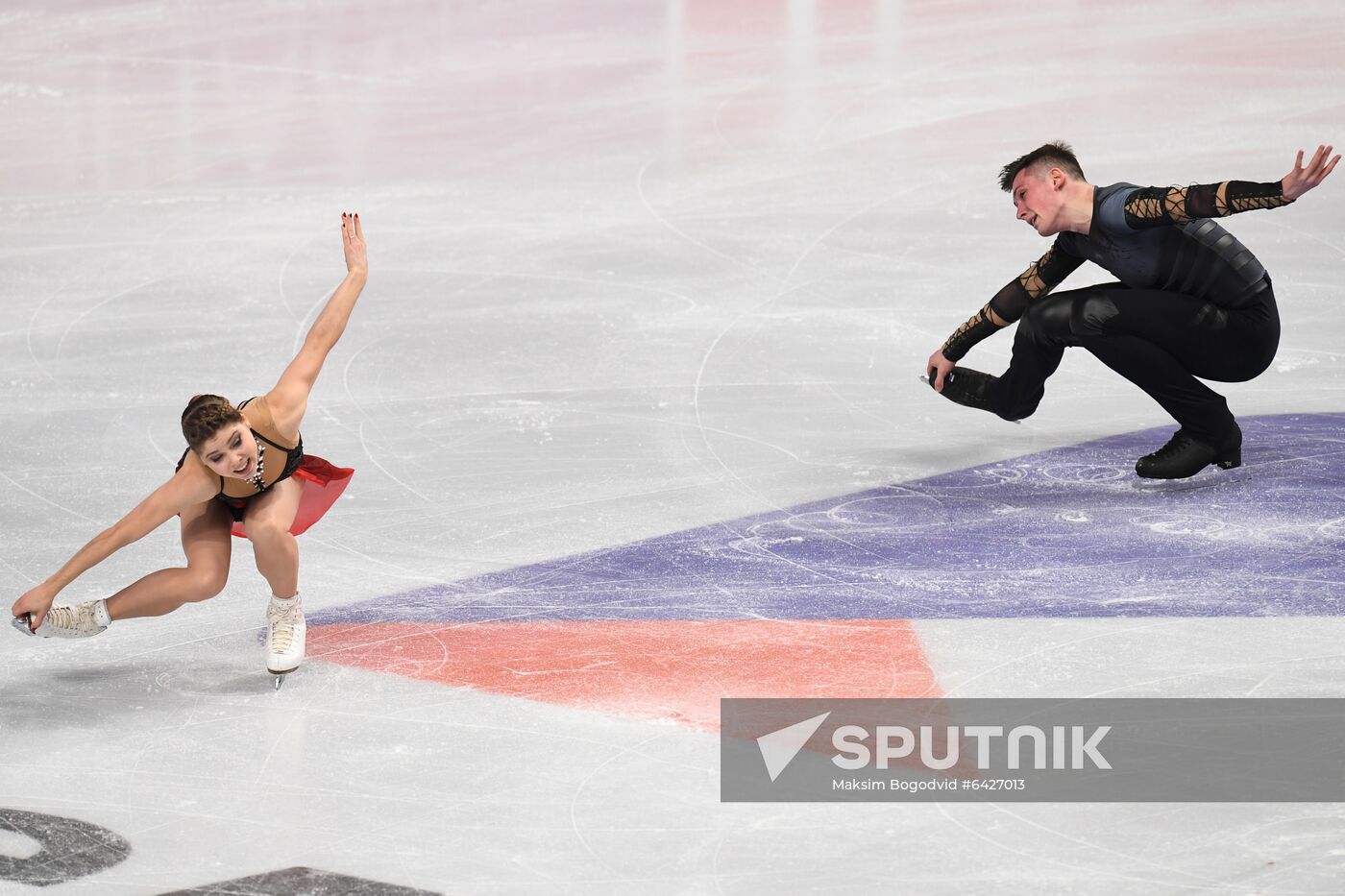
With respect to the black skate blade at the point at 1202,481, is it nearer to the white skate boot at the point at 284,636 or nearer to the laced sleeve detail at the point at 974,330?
the laced sleeve detail at the point at 974,330

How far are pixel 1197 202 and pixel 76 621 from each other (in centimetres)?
378

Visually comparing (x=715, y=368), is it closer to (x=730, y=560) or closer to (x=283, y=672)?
(x=730, y=560)

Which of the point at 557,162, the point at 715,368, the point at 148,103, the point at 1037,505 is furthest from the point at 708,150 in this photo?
the point at 1037,505

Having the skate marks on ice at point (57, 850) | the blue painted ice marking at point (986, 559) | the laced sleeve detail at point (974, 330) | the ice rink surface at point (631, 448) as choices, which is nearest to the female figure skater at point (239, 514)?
the ice rink surface at point (631, 448)

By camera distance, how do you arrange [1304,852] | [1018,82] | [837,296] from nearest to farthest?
1. [1304,852]
2. [837,296]
3. [1018,82]

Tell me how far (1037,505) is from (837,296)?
2.91 meters

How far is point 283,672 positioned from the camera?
15.3ft

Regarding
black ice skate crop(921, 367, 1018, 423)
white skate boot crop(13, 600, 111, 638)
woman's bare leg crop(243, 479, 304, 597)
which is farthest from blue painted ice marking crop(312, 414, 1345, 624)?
white skate boot crop(13, 600, 111, 638)

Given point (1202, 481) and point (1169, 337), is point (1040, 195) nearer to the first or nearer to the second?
point (1169, 337)

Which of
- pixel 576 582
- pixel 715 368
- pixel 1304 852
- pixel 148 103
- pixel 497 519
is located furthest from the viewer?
pixel 148 103

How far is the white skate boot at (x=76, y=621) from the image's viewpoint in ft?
14.9

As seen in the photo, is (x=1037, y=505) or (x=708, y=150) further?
(x=708, y=150)

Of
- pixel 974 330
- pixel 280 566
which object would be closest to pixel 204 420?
pixel 280 566

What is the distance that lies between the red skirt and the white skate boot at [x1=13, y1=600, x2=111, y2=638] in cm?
43
